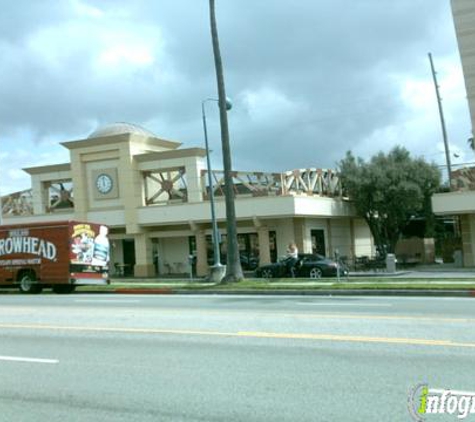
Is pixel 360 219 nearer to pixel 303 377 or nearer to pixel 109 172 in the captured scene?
pixel 109 172

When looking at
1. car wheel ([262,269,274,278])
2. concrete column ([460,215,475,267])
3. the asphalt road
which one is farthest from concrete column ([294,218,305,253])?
the asphalt road

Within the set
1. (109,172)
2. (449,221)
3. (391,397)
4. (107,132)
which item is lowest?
(391,397)

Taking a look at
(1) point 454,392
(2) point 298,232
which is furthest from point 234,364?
(2) point 298,232

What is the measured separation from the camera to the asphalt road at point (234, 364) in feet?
20.2

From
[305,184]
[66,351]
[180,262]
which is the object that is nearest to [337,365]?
[66,351]

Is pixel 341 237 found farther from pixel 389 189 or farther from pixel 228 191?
pixel 228 191

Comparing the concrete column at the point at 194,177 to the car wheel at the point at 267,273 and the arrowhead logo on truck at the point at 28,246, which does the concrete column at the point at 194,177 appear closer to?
the car wheel at the point at 267,273

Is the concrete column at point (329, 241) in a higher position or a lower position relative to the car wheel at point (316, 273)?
higher

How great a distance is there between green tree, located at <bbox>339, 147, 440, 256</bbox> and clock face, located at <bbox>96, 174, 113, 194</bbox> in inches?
566

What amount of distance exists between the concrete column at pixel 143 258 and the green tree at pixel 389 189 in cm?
1283

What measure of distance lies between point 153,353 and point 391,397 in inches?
152

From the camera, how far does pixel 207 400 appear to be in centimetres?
643

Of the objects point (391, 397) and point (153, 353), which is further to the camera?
point (153, 353)

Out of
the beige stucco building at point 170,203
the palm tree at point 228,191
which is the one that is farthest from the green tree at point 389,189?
the palm tree at point 228,191
